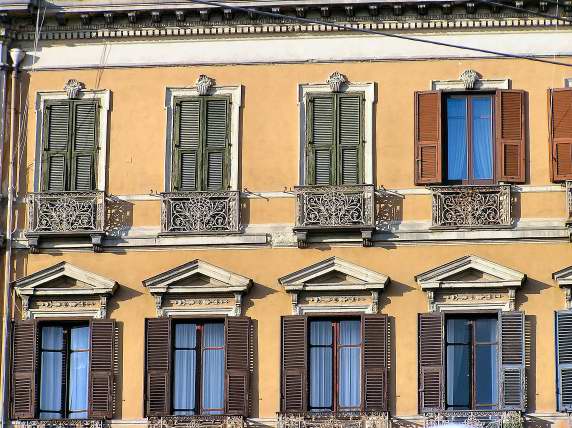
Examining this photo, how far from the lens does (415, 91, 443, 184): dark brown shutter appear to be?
3859 centimetres

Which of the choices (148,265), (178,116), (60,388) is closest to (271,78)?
(178,116)

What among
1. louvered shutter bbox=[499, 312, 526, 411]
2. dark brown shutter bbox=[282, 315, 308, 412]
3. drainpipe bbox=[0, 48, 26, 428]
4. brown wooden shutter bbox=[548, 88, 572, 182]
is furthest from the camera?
drainpipe bbox=[0, 48, 26, 428]

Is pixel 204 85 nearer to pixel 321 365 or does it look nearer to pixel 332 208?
pixel 332 208

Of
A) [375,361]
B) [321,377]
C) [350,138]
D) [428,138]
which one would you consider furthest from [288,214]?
A: [375,361]

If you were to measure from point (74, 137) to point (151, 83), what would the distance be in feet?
6.06

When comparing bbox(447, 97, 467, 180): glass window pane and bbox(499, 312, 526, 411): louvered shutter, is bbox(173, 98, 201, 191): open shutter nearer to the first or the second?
bbox(447, 97, 467, 180): glass window pane

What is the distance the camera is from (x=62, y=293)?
1529 inches

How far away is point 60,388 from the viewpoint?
38812mm

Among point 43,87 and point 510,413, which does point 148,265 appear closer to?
point 43,87

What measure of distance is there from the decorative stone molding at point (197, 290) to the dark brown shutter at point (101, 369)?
42.4 inches

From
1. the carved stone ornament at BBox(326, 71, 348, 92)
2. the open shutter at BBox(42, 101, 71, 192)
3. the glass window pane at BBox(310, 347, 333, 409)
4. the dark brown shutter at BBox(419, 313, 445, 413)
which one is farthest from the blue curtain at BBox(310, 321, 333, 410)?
the open shutter at BBox(42, 101, 71, 192)

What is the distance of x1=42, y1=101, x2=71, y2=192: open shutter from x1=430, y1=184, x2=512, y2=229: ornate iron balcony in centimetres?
723

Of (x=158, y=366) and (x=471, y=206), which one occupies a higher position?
(x=471, y=206)

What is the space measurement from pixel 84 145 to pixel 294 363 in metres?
6.07
